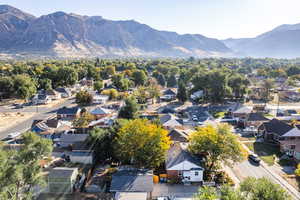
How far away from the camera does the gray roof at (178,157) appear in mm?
23781

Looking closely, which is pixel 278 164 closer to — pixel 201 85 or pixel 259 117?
pixel 259 117

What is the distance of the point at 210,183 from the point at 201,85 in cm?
4494

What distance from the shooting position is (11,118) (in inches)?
1916

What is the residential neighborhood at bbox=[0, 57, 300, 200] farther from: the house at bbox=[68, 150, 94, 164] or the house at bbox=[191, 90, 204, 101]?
the house at bbox=[191, 90, 204, 101]

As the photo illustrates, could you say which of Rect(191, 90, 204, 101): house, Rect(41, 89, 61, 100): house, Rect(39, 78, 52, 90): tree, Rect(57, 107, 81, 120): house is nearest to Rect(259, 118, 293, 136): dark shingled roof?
Rect(191, 90, 204, 101): house

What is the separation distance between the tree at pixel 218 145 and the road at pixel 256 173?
2.89m

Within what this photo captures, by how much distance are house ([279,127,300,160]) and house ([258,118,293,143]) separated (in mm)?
749

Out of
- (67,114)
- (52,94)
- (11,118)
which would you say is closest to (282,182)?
(67,114)

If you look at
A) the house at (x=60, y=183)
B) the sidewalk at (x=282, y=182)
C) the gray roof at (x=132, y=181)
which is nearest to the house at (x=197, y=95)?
the sidewalk at (x=282, y=182)

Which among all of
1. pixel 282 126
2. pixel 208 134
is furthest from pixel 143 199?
pixel 282 126

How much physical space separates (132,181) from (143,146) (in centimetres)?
436

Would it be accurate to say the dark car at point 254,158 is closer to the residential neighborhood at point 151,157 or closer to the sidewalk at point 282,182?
the residential neighborhood at point 151,157

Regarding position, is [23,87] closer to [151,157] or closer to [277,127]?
[151,157]

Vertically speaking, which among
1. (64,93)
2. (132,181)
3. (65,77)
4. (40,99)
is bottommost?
(132,181)
